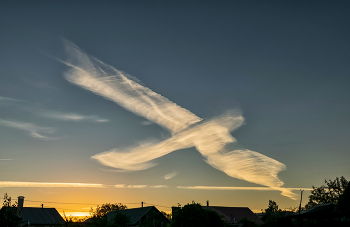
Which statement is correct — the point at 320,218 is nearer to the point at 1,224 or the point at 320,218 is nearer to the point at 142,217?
the point at 1,224

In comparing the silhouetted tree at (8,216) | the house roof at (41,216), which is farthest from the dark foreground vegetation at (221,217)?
the house roof at (41,216)

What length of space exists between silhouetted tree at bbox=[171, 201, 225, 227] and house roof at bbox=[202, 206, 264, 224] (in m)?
38.2

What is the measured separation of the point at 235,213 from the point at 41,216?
51.6 meters

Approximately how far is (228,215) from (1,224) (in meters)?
64.1

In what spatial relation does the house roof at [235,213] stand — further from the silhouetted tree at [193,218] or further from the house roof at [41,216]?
the house roof at [41,216]

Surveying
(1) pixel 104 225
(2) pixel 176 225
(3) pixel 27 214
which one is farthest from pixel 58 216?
(2) pixel 176 225

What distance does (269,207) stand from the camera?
111 meters

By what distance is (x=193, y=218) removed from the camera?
40500 mm

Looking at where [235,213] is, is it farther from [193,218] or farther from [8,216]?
[8,216]

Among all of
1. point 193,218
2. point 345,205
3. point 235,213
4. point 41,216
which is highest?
point 345,205

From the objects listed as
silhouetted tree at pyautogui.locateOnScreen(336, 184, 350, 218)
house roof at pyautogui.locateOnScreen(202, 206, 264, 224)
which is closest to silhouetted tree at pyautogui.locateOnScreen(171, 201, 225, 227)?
silhouetted tree at pyautogui.locateOnScreen(336, 184, 350, 218)

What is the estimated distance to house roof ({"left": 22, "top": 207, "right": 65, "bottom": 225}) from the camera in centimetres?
7825

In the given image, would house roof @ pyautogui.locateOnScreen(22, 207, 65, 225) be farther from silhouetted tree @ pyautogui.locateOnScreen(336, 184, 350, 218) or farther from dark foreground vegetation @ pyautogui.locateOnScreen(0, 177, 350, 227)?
silhouetted tree @ pyautogui.locateOnScreen(336, 184, 350, 218)

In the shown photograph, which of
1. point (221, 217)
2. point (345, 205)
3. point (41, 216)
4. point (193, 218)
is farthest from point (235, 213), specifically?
point (345, 205)
